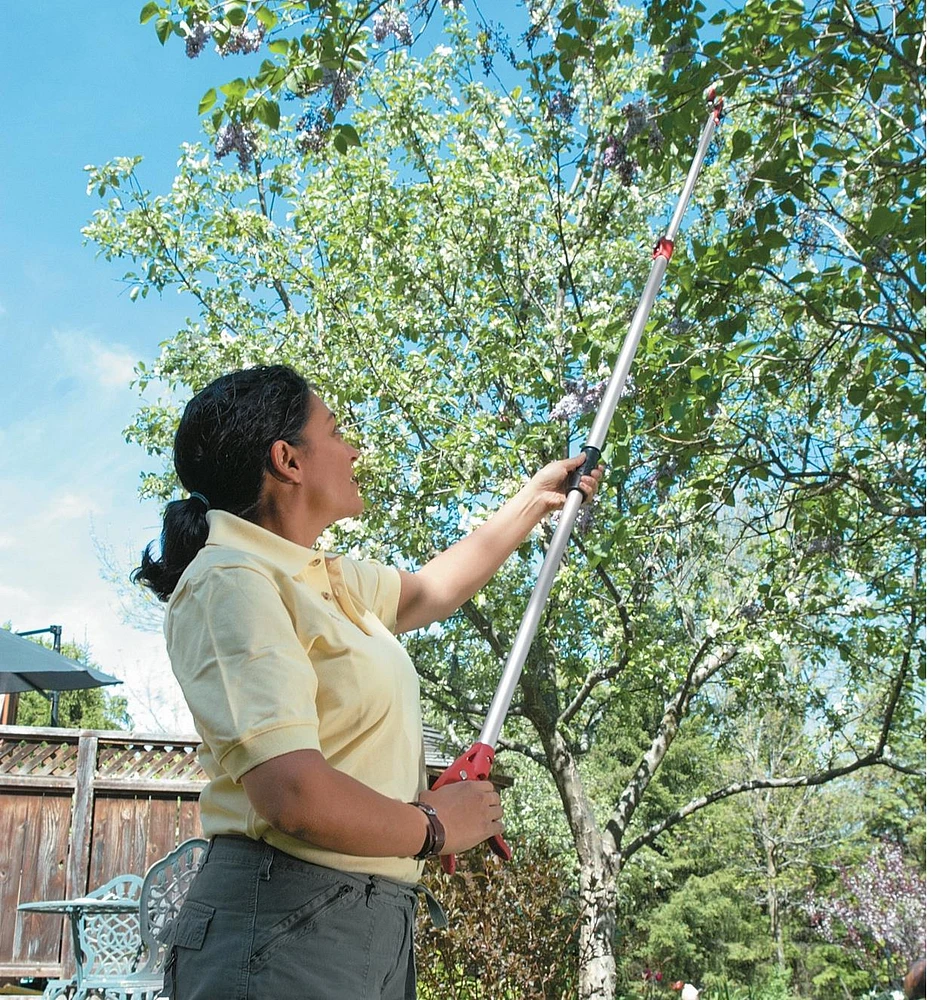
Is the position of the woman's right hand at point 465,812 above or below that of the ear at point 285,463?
below

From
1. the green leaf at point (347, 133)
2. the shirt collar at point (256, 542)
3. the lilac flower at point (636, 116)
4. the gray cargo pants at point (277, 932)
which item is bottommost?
the gray cargo pants at point (277, 932)

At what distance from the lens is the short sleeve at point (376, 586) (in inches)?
68.9

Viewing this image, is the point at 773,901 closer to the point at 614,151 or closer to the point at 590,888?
the point at 590,888

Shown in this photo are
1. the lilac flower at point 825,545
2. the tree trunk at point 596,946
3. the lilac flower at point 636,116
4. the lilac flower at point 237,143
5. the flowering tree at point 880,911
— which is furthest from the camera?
the flowering tree at point 880,911

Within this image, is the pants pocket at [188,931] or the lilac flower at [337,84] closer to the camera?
the pants pocket at [188,931]

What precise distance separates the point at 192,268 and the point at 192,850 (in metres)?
7.12

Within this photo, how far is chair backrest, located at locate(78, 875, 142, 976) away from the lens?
5.59 metres

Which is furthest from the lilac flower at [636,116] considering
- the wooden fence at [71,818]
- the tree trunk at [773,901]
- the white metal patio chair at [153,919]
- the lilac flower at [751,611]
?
the tree trunk at [773,901]

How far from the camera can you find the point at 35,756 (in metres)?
8.62

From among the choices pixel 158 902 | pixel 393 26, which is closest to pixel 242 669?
pixel 393 26

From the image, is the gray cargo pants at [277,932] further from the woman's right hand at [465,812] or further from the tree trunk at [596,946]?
the tree trunk at [596,946]

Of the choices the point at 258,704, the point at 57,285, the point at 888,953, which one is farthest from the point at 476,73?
the point at 57,285

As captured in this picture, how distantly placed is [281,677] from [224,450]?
45cm

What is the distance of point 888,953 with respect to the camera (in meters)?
13.9
